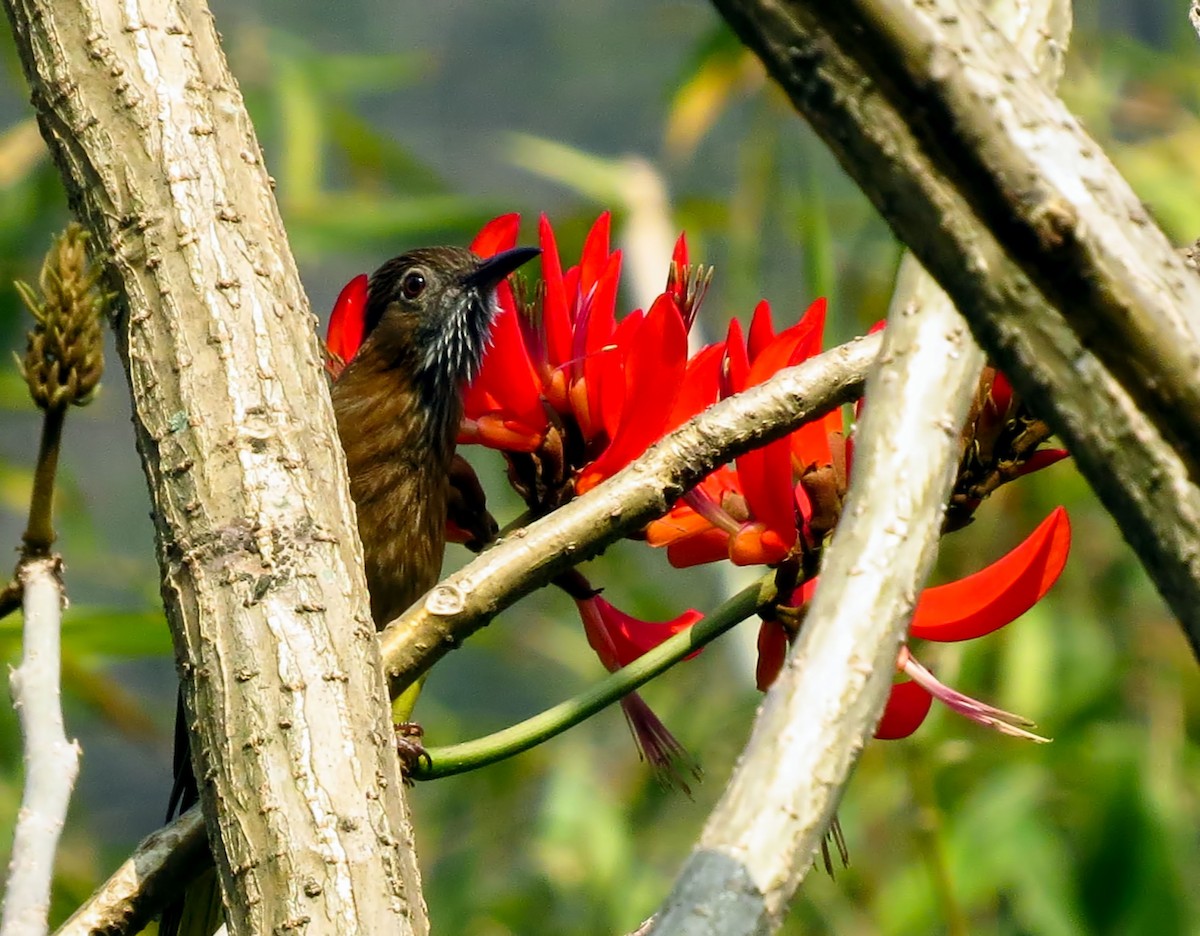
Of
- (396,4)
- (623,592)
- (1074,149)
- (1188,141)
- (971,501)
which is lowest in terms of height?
(1074,149)

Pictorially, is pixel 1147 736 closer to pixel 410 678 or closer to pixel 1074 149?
pixel 410 678

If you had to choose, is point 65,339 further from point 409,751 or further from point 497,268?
point 497,268

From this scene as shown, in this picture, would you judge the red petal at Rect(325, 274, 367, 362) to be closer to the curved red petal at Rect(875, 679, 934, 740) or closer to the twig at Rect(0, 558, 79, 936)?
the twig at Rect(0, 558, 79, 936)

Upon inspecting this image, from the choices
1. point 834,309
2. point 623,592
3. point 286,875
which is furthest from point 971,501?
point 623,592

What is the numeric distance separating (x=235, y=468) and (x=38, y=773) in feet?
0.59

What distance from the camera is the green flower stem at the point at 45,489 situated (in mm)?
895

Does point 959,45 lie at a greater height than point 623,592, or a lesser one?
lesser

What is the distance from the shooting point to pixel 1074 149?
518mm

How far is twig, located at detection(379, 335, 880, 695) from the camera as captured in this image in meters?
0.98

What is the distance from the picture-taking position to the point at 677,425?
1086mm

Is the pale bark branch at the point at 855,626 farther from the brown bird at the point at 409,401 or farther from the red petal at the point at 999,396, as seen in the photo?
the brown bird at the point at 409,401

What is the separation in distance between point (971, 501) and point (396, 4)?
15.3 ft

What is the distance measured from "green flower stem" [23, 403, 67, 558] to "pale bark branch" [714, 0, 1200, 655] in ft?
1.69

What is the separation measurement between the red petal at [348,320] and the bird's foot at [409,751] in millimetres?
295
